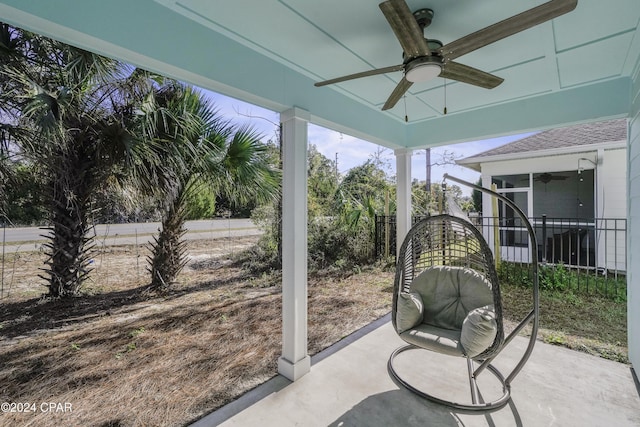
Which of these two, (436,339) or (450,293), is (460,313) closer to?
(450,293)

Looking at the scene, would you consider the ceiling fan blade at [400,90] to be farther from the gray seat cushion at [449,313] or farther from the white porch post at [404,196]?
the white porch post at [404,196]

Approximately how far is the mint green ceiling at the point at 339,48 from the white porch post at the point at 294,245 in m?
0.25

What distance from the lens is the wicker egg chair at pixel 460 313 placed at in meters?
1.94

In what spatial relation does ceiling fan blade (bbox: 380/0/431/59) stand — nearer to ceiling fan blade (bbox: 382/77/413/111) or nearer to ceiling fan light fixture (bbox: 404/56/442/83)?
ceiling fan light fixture (bbox: 404/56/442/83)

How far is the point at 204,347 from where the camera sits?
9.79ft

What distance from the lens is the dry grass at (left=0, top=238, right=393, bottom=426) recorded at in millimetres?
2162

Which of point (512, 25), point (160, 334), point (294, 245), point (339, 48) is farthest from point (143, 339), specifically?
point (512, 25)

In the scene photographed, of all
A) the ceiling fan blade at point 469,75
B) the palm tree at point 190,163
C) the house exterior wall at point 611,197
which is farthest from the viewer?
the house exterior wall at point 611,197

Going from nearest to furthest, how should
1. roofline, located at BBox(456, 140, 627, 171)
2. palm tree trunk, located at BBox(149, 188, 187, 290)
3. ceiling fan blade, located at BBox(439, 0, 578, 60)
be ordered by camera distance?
ceiling fan blade, located at BBox(439, 0, 578, 60)
palm tree trunk, located at BBox(149, 188, 187, 290)
roofline, located at BBox(456, 140, 627, 171)

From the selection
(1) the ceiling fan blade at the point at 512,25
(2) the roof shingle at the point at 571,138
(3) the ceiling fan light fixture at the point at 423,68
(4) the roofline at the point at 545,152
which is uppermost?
(2) the roof shingle at the point at 571,138

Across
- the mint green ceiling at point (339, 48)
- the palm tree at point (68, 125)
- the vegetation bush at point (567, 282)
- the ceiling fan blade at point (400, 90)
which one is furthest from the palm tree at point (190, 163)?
the vegetation bush at point (567, 282)

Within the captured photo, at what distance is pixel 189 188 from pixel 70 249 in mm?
1536

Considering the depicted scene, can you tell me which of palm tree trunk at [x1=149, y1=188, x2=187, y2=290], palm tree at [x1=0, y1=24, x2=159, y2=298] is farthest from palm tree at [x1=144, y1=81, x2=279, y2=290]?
palm tree at [x1=0, y1=24, x2=159, y2=298]

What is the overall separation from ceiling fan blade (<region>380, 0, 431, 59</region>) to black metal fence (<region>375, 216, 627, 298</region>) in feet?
13.9
